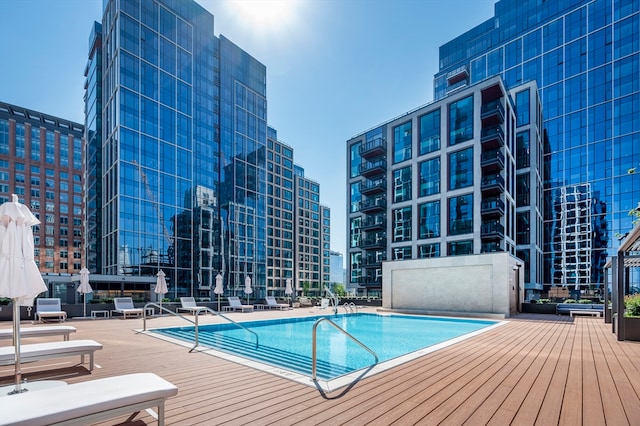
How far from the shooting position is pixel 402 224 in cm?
A: 3409

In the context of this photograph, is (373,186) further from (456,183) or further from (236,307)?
(236,307)

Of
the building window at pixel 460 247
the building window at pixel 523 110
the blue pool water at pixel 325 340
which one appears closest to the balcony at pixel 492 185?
the building window at pixel 460 247

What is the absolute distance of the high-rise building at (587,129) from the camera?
4016 cm

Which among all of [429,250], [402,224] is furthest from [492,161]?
[402,224]

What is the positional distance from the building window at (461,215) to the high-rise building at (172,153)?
37782mm

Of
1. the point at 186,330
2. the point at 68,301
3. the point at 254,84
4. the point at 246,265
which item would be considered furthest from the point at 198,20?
the point at 186,330

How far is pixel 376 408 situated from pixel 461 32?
70226 millimetres

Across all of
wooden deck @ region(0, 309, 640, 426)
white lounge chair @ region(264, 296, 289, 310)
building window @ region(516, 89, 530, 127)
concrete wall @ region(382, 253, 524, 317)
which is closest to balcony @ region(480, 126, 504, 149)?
building window @ region(516, 89, 530, 127)

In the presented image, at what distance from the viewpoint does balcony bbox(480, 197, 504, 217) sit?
28.6 m

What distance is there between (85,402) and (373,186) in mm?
37505

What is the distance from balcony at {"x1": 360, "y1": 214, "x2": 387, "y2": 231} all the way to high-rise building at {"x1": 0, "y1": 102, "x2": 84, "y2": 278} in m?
58.8

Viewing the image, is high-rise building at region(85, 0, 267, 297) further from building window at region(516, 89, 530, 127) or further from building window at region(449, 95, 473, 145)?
building window at region(516, 89, 530, 127)

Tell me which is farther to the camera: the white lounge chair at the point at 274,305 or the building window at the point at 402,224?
the building window at the point at 402,224

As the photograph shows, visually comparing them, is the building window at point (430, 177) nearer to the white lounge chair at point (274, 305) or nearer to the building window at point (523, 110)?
the building window at point (523, 110)
